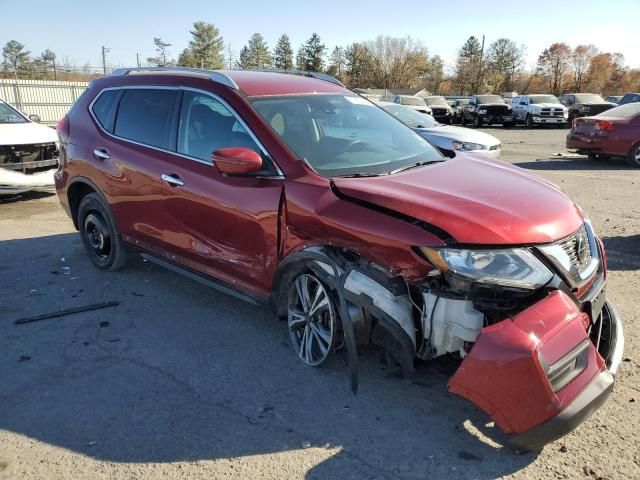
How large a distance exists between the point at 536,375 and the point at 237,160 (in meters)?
2.16

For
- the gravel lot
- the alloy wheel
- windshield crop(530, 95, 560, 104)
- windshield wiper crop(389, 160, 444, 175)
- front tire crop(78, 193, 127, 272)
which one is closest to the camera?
the gravel lot

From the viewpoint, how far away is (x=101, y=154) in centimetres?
502

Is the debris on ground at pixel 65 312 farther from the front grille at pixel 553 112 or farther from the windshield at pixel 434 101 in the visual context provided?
the front grille at pixel 553 112

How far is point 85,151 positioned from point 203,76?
176cm

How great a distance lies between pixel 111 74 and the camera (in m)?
5.38

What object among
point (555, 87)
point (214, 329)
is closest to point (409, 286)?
point (214, 329)

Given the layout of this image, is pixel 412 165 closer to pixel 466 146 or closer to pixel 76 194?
pixel 76 194

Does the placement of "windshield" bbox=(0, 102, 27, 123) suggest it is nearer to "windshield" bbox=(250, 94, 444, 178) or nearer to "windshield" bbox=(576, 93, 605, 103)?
"windshield" bbox=(250, 94, 444, 178)

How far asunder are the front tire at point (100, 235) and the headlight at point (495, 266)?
11.6 feet

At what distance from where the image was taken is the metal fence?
64.9 feet

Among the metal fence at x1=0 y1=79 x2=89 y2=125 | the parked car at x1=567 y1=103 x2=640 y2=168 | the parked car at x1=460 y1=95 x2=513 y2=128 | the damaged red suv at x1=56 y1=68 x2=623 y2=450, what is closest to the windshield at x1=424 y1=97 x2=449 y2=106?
the parked car at x1=460 y1=95 x2=513 y2=128

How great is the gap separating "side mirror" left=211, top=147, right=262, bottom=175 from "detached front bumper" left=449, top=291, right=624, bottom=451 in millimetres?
1784

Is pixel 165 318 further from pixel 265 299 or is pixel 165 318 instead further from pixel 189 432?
pixel 189 432

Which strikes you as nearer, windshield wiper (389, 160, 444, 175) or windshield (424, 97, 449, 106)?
windshield wiper (389, 160, 444, 175)
